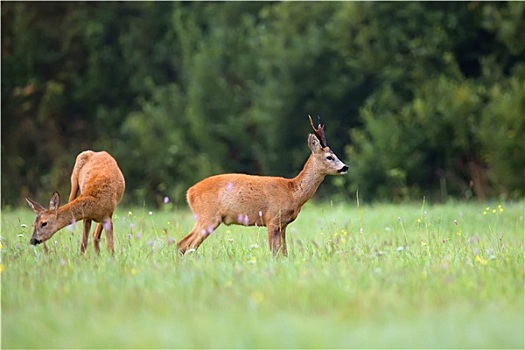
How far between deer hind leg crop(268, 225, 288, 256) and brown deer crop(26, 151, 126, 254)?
59.4 inches

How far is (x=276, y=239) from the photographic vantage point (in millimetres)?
10336

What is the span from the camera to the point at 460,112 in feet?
82.9

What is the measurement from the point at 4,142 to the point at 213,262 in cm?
2426

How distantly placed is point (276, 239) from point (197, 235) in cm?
77

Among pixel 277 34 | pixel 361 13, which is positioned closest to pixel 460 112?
pixel 361 13

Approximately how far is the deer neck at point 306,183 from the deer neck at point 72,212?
2.10m

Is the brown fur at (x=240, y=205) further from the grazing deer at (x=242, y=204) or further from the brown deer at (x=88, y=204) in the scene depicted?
the brown deer at (x=88, y=204)

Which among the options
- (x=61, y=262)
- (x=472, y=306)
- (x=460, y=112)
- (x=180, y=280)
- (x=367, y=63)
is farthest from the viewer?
(x=367, y=63)

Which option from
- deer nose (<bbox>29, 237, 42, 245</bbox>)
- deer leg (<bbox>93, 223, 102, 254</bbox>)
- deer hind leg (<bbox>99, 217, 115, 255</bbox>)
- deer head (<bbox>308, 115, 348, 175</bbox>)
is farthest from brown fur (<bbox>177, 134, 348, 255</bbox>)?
deer nose (<bbox>29, 237, 42, 245</bbox>)

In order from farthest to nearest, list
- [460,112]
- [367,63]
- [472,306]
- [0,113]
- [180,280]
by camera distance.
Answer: [0,113]
[367,63]
[460,112]
[180,280]
[472,306]

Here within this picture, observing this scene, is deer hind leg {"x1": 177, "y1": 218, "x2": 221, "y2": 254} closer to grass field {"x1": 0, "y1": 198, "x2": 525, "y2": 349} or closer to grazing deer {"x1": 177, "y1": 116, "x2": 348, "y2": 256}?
Answer: grazing deer {"x1": 177, "y1": 116, "x2": 348, "y2": 256}

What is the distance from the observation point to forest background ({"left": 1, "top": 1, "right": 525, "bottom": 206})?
84.0 feet

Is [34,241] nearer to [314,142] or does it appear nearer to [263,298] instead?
[314,142]

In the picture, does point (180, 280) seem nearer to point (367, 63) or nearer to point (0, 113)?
point (367, 63)
